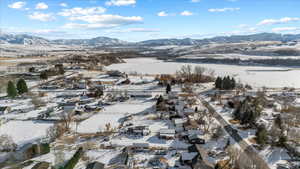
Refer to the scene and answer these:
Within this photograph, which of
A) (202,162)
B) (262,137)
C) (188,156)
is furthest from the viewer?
(262,137)

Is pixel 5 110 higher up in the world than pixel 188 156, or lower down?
higher up

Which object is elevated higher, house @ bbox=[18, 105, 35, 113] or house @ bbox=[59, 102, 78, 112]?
house @ bbox=[59, 102, 78, 112]

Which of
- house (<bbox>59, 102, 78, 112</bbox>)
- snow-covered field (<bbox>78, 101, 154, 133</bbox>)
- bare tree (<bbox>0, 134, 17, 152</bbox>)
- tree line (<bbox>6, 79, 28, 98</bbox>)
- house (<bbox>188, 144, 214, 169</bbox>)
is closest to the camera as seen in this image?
house (<bbox>188, 144, 214, 169</bbox>)

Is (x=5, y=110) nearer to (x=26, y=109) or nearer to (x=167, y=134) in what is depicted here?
(x=26, y=109)

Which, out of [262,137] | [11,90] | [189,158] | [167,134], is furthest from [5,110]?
[262,137]

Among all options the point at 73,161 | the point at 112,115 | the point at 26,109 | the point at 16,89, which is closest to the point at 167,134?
the point at 73,161

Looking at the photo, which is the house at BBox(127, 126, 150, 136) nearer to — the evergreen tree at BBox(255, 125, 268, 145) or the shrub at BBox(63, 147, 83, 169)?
the shrub at BBox(63, 147, 83, 169)

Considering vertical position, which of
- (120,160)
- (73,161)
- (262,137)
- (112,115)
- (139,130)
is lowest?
(120,160)

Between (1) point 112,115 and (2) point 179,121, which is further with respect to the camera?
(1) point 112,115

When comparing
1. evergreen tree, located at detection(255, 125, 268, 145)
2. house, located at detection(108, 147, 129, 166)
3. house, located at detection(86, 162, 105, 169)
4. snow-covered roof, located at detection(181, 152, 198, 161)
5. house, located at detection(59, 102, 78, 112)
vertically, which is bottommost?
house, located at detection(108, 147, 129, 166)

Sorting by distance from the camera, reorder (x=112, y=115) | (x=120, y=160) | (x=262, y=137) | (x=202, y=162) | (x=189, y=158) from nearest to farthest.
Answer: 1. (x=202, y=162)
2. (x=189, y=158)
3. (x=120, y=160)
4. (x=262, y=137)
5. (x=112, y=115)

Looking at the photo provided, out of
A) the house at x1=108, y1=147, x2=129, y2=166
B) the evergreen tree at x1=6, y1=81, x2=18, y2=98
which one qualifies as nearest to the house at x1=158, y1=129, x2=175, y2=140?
the house at x1=108, y1=147, x2=129, y2=166

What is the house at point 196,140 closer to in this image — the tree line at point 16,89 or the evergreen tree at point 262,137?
the evergreen tree at point 262,137
